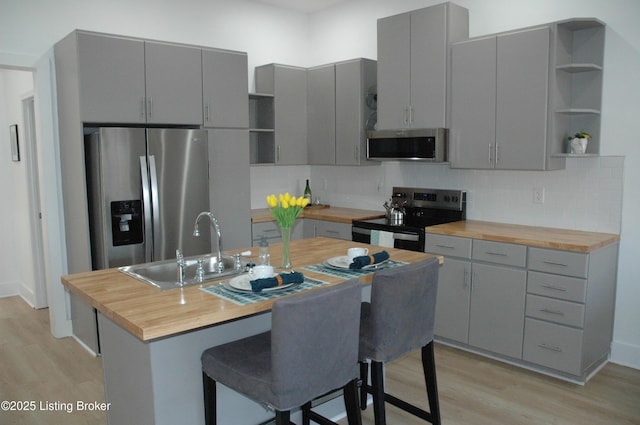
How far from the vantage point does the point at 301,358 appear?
6.17ft

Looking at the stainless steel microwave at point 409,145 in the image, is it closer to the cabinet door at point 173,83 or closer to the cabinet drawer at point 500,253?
the cabinet drawer at point 500,253

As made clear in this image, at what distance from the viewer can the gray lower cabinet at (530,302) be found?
3.38m

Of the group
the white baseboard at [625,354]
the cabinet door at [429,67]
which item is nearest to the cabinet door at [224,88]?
the cabinet door at [429,67]

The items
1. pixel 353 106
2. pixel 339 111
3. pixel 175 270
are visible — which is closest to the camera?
pixel 175 270

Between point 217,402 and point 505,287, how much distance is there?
2.23 metres

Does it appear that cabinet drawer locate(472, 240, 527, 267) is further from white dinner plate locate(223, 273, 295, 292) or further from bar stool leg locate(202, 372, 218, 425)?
bar stool leg locate(202, 372, 218, 425)

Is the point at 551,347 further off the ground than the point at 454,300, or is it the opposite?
the point at 454,300

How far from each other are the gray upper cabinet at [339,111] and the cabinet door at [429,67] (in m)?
0.69

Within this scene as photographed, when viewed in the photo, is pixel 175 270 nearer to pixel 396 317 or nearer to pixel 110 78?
pixel 396 317

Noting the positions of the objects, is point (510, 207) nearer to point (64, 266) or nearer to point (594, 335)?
point (594, 335)

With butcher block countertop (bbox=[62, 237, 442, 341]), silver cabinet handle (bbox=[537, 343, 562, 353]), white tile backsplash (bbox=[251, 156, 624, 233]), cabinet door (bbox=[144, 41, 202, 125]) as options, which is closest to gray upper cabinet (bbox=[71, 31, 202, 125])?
cabinet door (bbox=[144, 41, 202, 125])

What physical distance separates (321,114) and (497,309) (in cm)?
264

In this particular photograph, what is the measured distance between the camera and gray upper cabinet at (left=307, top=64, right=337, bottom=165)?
5184 mm

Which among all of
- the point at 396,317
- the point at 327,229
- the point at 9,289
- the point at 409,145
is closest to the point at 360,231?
the point at 327,229
